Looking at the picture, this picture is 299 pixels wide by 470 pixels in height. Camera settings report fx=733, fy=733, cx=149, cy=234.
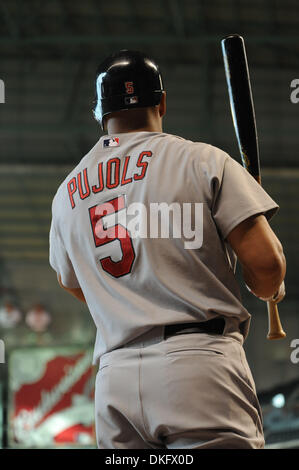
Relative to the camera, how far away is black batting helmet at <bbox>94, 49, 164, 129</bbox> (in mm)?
1692

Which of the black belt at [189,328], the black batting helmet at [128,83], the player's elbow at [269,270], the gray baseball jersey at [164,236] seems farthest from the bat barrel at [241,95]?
the black belt at [189,328]

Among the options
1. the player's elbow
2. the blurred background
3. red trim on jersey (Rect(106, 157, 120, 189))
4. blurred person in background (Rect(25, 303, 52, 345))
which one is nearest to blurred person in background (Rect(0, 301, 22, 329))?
blurred person in background (Rect(25, 303, 52, 345))

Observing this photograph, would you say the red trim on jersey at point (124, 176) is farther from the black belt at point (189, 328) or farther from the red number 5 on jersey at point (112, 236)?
the black belt at point (189, 328)

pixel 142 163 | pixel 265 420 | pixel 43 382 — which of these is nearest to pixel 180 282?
pixel 142 163

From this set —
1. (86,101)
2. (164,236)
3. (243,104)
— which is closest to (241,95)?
(243,104)

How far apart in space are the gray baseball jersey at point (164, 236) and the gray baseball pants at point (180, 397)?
5 centimetres

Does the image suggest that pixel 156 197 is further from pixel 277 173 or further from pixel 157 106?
pixel 277 173

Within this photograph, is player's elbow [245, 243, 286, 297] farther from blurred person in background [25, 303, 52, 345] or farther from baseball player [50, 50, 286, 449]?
blurred person in background [25, 303, 52, 345]

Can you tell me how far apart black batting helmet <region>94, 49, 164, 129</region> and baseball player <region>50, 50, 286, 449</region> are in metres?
0.10

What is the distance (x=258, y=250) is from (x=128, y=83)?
1.71 ft

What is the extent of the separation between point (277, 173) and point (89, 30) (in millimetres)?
3714

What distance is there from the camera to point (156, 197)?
1528 millimetres

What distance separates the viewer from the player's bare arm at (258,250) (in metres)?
1.46

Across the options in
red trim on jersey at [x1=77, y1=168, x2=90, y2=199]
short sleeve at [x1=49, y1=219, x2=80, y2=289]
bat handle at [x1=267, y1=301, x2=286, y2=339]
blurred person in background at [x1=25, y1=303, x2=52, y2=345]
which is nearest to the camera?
red trim on jersey at [x1=77, y1=168, x2=90, y2=199]
